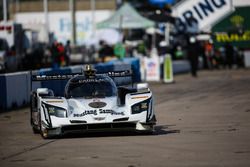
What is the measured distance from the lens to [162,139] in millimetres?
15930

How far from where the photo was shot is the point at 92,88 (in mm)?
17422

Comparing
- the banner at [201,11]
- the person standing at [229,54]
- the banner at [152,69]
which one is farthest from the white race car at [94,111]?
the banner at [201,11]

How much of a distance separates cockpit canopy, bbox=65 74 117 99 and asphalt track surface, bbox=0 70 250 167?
0.77m

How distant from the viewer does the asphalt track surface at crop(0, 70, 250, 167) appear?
509 inches

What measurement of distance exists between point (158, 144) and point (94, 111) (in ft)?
5.49

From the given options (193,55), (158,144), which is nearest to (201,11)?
(193,55)

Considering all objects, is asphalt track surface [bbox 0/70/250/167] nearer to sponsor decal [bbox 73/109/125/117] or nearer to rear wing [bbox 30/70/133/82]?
sponsor decal [bbox 73/109/125/117]

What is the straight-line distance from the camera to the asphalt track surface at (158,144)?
12930 millimetres

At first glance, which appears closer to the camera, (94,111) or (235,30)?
(94,111)

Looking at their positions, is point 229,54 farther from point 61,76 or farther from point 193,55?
point 61,76

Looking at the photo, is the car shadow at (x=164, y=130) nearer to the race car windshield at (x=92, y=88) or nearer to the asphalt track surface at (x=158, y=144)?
the asphalt track surface at (x=158, y=144)

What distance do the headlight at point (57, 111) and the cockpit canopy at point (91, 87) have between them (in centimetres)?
96

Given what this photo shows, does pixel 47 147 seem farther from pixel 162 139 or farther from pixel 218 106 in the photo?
pixel 218 106

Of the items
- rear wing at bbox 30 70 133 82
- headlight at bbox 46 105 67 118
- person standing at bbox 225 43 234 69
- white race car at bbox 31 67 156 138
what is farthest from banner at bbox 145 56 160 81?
headlight at bbox 46 105 67 118
